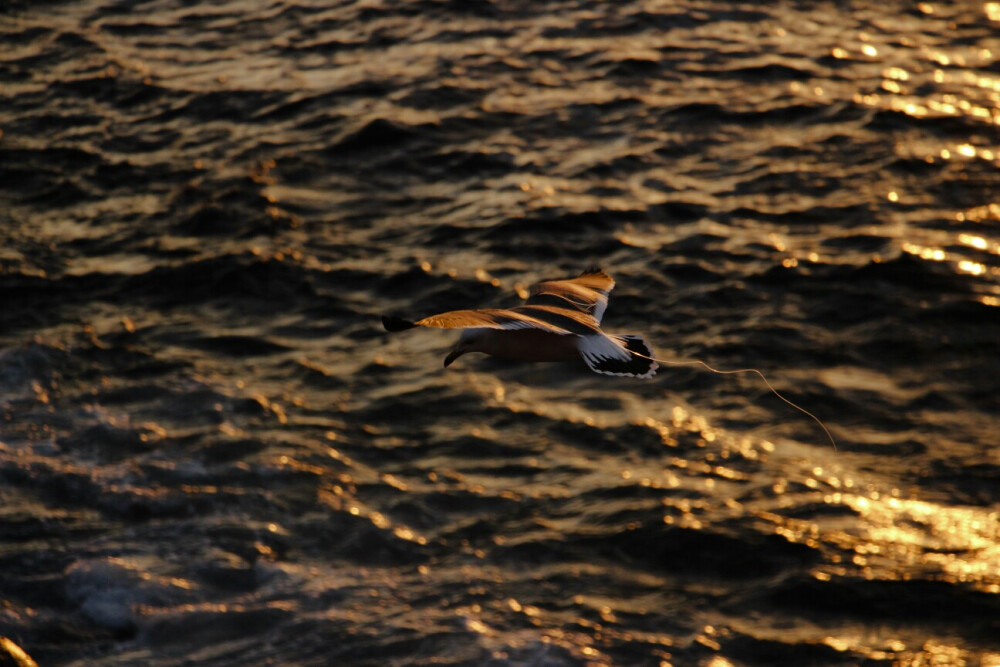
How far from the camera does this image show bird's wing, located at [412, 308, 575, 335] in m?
5.41

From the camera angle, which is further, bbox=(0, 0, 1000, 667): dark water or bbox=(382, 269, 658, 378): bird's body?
bbox=(0, 0, 1000, 667): dark water

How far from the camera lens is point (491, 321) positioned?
575cm

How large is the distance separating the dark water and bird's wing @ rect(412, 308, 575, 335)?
10.4ft

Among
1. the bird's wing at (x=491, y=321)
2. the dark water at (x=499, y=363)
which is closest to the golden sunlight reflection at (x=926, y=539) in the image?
the dark water at (x=499, y=363)

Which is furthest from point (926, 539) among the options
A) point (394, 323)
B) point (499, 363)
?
point (394, 323)

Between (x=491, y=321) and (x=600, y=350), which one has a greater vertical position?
(x=491, y=321)

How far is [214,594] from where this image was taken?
359 inches

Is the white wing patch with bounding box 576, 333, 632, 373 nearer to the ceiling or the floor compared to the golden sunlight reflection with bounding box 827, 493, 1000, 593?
nearer to the ceiling

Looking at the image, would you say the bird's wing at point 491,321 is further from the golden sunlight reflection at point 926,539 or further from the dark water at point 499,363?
the golden sunlight reflection at point 926,539

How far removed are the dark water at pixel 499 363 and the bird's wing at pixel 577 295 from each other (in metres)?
2.49

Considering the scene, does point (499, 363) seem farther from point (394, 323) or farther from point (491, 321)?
point (394, 323)

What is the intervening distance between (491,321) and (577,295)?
145cm

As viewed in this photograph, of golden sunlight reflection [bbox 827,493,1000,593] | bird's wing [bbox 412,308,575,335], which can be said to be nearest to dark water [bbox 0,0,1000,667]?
golden sunlight reflection [bbox 827,493,1000,593]

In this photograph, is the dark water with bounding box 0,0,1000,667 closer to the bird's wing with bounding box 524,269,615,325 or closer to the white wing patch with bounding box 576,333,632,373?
the bird's wing with bounding box 524,269,615,325
